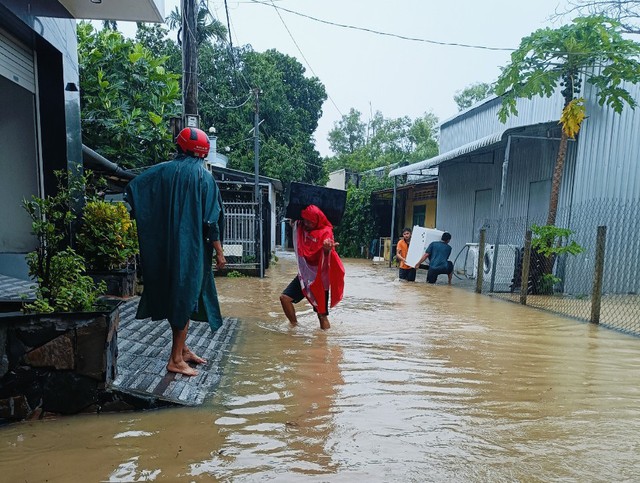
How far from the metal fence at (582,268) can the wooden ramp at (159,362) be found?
16.5 feet

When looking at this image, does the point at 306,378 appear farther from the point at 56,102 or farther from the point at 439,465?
the point at 56,102

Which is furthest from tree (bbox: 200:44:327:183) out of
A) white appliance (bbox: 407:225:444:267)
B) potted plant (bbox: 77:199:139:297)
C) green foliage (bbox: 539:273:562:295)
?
potted plant (bbox: 77:199:139:297)

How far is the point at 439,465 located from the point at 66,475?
1.73m

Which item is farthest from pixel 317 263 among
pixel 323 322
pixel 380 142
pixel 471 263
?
pixel 380 142

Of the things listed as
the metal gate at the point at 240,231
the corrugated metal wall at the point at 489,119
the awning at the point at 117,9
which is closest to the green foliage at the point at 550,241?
the corrugated metal wall at the point at 489,119

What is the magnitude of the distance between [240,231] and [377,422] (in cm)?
974

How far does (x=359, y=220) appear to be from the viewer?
2388cm

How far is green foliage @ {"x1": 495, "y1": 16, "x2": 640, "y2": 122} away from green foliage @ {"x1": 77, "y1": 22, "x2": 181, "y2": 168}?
763 centimetres

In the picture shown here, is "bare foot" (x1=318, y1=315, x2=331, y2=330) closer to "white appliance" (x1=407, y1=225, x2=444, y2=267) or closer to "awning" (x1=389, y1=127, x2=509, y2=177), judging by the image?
"awning" (x1=389, y1=127, x2=509, y2=177)

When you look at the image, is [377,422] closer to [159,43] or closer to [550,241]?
[550,241]

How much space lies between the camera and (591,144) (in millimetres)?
9938

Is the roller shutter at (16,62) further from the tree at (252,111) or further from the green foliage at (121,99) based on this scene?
the tree at (252,111)

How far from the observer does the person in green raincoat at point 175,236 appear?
3242mm

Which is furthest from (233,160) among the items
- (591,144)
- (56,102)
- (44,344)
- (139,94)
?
(44,344)
